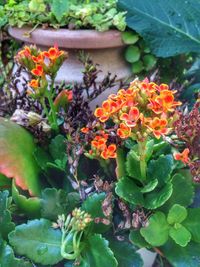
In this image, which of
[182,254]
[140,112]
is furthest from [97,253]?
[140,112]

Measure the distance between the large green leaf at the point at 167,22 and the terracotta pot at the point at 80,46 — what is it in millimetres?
89

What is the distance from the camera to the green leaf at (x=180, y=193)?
3.06ft

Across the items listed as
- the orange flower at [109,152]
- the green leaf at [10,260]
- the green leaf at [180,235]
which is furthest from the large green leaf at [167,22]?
the green leaf at [10,260]

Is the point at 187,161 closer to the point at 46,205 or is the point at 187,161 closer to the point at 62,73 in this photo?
the point at 46,205

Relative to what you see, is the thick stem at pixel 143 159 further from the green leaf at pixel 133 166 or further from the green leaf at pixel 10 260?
the green leaf at pixel 10 260

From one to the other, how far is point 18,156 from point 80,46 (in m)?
0.38

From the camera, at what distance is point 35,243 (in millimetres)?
881

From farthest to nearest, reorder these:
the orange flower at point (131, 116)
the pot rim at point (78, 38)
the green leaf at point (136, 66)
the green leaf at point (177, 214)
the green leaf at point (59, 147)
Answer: the green leaf at point (136, 66) → the pot rim at point (78, 38) → the green leaf at point (59, 147) → the green leaf at point (177, 214) → the orange flower at point (131, 116)

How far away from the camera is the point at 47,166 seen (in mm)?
1036

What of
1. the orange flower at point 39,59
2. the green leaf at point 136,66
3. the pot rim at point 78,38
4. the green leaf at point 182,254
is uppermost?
the orange flower at point 39,59

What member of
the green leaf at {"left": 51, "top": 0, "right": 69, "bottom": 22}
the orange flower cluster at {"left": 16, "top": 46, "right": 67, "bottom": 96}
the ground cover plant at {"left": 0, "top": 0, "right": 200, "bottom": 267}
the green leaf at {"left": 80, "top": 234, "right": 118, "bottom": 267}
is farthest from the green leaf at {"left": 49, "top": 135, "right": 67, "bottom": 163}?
the green leaf at {"left": 51, "top": 0, "right": 69, "bottom": 22}

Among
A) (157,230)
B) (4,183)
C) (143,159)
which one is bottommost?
(4,183)

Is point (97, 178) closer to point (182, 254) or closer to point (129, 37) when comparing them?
point (182, 254)

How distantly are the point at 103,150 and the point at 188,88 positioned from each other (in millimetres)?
503
